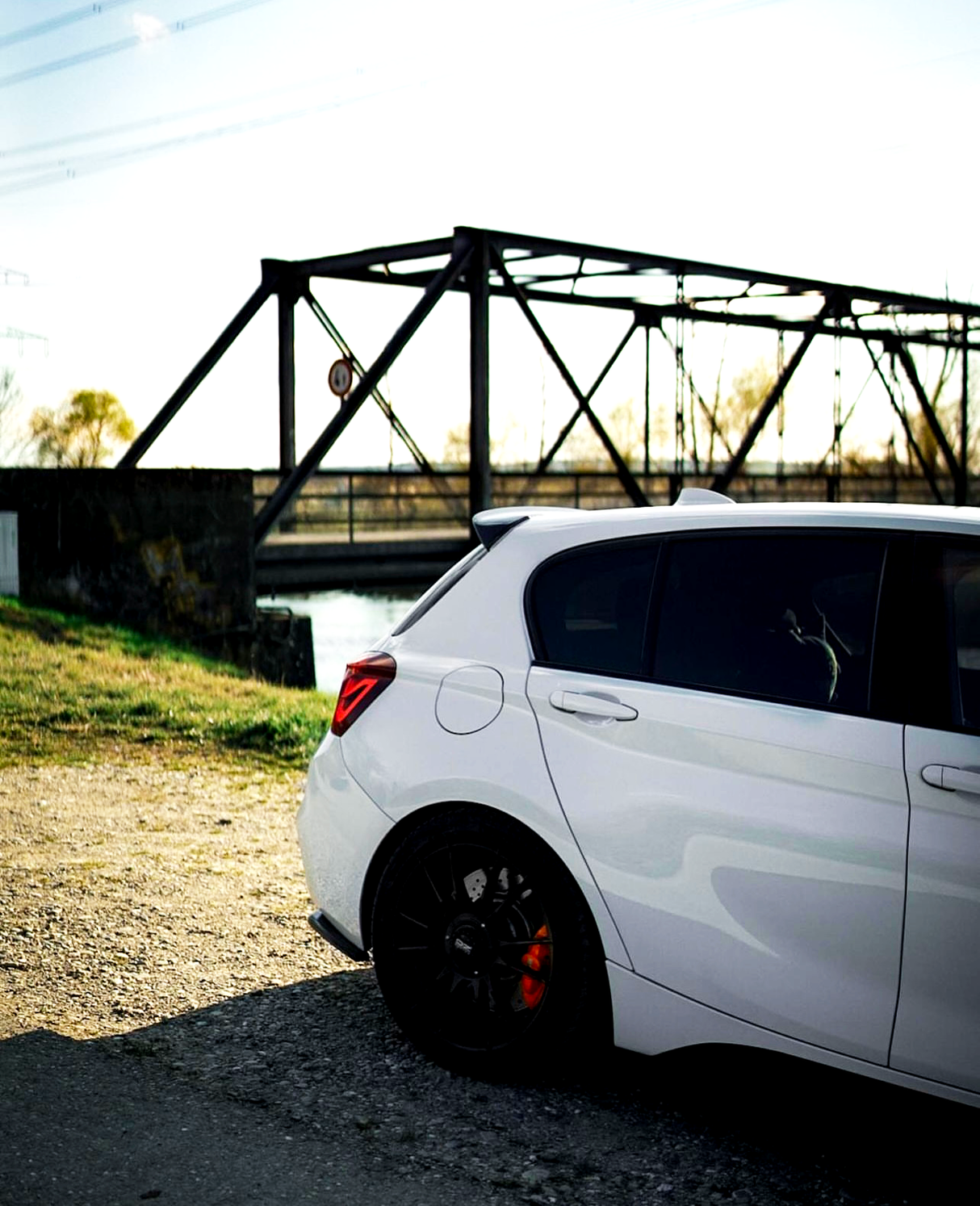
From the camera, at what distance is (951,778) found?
297 cm

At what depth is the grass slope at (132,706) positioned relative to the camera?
8.86 metres

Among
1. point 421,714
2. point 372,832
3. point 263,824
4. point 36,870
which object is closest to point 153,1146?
point 372,832

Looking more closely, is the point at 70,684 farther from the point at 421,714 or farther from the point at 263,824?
the point at 421,714

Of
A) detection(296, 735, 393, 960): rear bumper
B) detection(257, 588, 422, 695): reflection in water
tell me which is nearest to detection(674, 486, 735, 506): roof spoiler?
detection(296, 735, 393, 960): rear bumper

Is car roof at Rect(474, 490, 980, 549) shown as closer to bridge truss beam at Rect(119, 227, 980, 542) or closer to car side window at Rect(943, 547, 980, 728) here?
car side window at Rect(943, 547, 980, 728)

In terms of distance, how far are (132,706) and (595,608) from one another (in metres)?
6.83

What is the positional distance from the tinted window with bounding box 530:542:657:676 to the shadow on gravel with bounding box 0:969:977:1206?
1.02 meters

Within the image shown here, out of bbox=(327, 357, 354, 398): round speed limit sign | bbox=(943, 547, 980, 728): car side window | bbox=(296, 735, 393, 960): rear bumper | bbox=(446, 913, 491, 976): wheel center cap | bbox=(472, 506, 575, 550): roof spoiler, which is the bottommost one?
bbox=(446, 913, 491, 976): wheel center cap

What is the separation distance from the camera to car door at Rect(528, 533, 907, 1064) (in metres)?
3.07

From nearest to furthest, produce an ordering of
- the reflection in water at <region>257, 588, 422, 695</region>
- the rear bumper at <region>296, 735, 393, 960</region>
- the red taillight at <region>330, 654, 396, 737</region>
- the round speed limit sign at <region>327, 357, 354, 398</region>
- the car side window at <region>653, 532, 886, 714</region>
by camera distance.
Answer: the car side window at <region>653, 532, 886, 714</region> < the rear bumper at <region>296, 735, 393, 960</region> < the red taillight at <region>330, 654, 396, 737</region> < the round speed limit sign at <region>327, 357, 354, 398</region> < the reflection in water at <region>257, 588, 422, 695</region>

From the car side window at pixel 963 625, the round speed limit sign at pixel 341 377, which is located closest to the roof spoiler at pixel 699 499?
the car side window at pixel 963 625

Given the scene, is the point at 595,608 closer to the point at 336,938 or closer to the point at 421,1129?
the point at 336,938

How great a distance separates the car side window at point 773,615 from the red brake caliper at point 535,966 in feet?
2.43

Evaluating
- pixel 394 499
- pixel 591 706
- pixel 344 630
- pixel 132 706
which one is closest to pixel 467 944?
pixel 591 706
